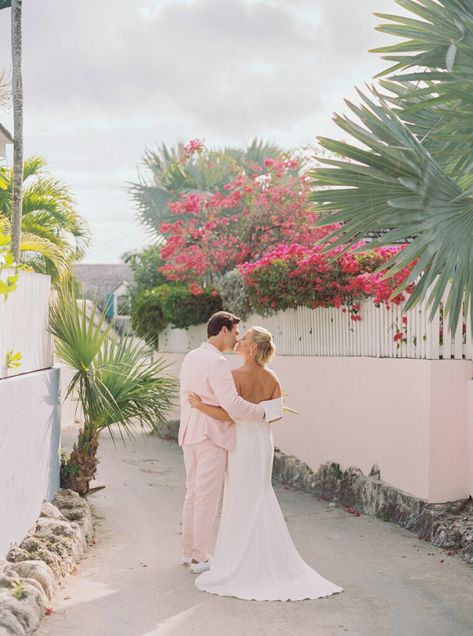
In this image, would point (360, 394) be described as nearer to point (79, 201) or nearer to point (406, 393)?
point (406, 393)

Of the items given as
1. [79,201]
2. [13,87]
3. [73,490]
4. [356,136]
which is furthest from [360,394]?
[79,201]

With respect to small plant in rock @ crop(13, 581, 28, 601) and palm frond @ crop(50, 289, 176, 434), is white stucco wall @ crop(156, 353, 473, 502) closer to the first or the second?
palm frond @ crop(50, 289, 176, 434)

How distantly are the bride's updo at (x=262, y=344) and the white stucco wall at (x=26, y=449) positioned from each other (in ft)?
6.51

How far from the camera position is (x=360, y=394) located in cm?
1198

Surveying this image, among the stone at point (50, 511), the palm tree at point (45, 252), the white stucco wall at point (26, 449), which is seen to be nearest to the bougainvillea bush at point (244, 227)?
the palm tree at point (45, 252)

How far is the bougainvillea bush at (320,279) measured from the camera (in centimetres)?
1166

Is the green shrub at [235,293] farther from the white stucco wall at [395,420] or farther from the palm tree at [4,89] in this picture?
the palm tree at [4,89]

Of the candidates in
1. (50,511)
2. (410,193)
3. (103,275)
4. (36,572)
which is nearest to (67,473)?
(50,511)

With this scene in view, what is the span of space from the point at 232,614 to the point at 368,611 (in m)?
1.01

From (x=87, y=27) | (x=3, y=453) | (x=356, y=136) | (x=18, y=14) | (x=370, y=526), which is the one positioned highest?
(x=18, y=14)

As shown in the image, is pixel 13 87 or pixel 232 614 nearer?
pixel 232 614

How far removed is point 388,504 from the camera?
1063 centimetres

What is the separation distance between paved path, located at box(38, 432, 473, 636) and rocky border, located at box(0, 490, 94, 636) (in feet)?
0.47

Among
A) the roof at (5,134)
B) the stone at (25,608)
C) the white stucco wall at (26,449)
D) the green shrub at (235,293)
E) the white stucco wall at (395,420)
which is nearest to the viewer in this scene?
the stone at (25,608)
